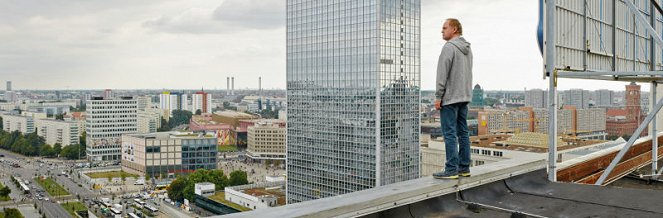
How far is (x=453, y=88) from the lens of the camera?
3.34 meters

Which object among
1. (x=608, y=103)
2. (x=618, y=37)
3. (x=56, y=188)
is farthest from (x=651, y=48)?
(x=608, y=103)

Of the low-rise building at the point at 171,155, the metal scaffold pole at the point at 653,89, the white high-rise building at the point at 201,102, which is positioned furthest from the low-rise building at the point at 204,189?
the white high-rise building at the point at 201,102

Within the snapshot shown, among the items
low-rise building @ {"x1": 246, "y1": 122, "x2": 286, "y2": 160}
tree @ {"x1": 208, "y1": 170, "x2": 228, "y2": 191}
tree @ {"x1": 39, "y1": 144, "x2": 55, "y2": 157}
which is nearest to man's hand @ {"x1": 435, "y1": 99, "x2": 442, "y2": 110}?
tree @ {"x1": 208, "y1": 170, "x2": 228, "y2": 191}

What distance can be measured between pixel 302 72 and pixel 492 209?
3317 cm

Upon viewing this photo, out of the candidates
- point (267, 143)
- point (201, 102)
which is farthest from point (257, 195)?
point (201, 102)

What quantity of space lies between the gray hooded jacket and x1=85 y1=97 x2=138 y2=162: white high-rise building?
2513 inches

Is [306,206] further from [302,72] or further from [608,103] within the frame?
A: [608,103]

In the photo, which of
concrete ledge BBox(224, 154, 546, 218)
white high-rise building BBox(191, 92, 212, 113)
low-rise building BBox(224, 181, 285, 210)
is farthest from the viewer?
white high-rise building BBox(191, 92, 212, 113)

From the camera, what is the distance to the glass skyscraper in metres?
31.3

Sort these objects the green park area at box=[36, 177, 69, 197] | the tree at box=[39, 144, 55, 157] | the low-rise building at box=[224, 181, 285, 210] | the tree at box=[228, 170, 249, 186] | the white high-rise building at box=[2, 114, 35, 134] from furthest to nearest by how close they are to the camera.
Result: 1. the white high-rise building at box=[2, 114, 35, 134]
2. the tree at box=[39, 144, 55, 157]
3. the green park area at box=[36, 177, 69, 197]
4. the tree at box=[228, 170, 249, 186]
5. the low-rise building at box=[224, 181, 285, 210]

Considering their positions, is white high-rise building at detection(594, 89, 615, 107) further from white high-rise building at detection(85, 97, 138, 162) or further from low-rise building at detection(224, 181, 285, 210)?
low-rise building at detection(224, 181, 285, 210)

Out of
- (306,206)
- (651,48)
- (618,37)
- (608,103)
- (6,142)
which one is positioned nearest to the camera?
(306,206)

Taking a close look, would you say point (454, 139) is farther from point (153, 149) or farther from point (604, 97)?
point (604, 97)

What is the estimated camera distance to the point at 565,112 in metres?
60.9
